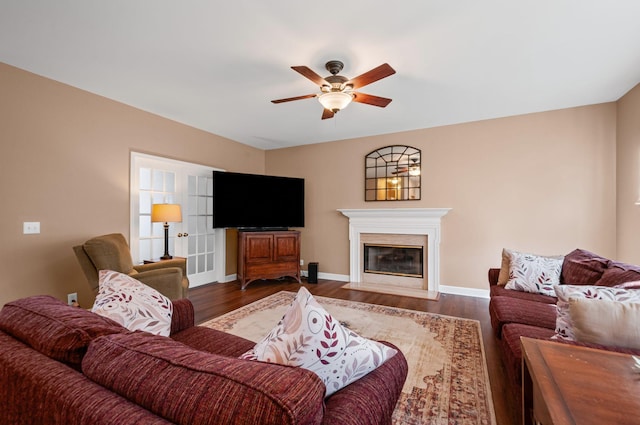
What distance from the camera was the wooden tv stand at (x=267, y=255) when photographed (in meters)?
4.64

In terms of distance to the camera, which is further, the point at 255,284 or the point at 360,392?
the point at 255,284

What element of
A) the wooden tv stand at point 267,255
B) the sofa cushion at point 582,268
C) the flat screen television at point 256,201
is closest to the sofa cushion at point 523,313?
the sofa cushion at point 582,268

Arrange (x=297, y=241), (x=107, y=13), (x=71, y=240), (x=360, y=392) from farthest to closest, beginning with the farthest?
(x=297, y=241), (x=71, y=240), (x=107, y=13), (x=360, y=392)

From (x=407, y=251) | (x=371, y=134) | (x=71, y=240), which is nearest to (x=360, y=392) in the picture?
(x=71, y=240)

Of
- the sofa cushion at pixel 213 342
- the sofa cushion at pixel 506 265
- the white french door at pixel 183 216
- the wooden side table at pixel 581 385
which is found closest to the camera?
the wooden side table at pixel 581 385

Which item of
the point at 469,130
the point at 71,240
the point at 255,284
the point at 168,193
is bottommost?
the point at 255,284

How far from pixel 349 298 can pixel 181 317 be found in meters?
2.63

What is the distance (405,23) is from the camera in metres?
2.07

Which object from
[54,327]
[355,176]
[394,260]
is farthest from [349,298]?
[54,327]

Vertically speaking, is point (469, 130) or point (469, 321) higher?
point (469, 130)

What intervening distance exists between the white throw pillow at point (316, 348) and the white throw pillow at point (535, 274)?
2402 millimetres

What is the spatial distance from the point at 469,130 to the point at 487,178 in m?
0.75

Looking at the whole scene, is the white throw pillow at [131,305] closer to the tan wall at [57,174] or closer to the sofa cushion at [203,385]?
the sofa cushion at [203,385]

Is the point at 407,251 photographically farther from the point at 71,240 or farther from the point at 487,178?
the point at 71,240
